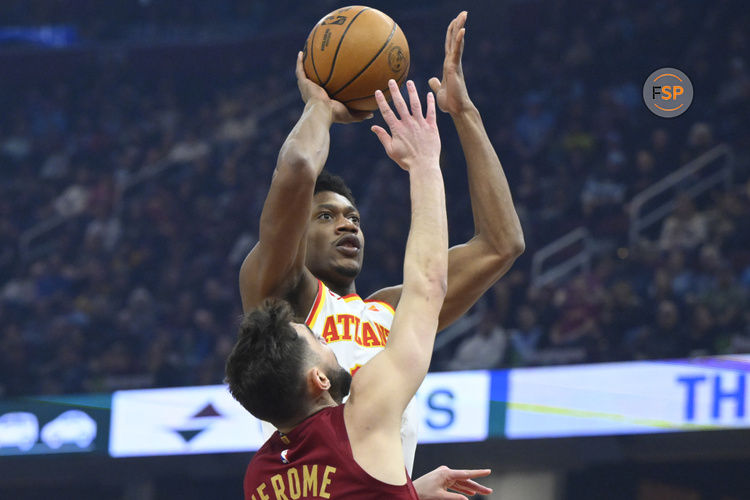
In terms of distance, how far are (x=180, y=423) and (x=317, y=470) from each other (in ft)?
20.2

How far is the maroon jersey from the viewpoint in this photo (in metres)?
2.23

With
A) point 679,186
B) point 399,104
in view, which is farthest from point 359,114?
point 679,186

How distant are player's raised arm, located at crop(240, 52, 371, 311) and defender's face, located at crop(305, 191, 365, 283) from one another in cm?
26

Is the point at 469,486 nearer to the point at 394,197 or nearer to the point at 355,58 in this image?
the point at 355,58

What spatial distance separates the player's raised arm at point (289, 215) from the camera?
2910 millimetres

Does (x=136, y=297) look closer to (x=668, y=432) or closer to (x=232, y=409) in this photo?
(x=232, y=409)

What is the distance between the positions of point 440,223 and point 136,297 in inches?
369

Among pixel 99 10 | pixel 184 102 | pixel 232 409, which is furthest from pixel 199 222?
pixel 99 10

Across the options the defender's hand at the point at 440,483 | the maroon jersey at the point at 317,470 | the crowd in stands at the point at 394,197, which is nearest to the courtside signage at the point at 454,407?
the crowd in stands at the point at 394,197

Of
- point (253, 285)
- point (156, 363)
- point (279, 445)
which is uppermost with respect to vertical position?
point (156, 363)

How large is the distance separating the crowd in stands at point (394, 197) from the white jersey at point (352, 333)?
501 centimetres

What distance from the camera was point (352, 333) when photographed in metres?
3.21

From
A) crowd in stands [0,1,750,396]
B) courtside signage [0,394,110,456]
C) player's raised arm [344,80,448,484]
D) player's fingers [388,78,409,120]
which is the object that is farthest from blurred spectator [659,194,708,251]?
player's raised arm [344,80,448,484]

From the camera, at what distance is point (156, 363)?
33.7 ft
